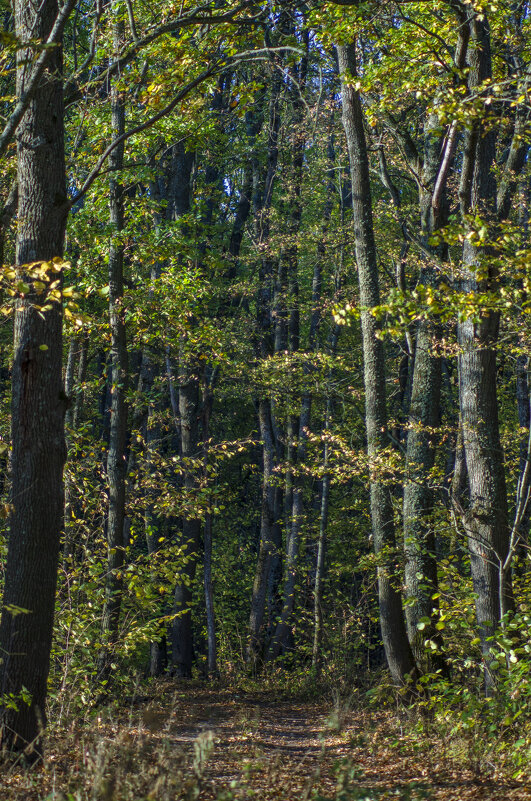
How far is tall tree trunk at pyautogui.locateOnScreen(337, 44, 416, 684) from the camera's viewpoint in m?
10.7

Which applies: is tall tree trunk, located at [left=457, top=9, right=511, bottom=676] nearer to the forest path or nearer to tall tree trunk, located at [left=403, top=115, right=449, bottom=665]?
tall tree trunk, located at [left=403, top=115, right=449, bottom=665]

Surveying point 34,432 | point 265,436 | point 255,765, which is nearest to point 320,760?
point 255,765

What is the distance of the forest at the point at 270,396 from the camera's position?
21.3 feet

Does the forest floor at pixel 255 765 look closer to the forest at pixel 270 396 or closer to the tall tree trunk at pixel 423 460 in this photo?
the forest at pixel 270 396

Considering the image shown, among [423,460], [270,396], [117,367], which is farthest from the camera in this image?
[270,396]

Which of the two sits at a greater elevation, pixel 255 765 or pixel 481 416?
pixel 481 416

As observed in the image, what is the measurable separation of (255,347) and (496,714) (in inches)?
507

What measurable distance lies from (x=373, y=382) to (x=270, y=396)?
5.58m

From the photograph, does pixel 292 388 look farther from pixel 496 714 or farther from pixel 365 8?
pixel 496 714

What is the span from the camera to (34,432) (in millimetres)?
6582

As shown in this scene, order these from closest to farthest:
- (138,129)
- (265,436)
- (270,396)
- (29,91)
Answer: (29,91) < (138,129) < (270,396) < (265,436)

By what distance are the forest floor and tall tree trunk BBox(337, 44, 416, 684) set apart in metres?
1.14

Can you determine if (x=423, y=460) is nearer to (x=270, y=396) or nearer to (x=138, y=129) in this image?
(x=138, y=129)

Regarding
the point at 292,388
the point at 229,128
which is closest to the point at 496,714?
the point at 292,388
